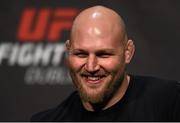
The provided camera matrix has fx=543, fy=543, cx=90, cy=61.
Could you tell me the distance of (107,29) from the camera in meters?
1.23

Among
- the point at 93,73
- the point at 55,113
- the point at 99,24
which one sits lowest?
the point at 55,113

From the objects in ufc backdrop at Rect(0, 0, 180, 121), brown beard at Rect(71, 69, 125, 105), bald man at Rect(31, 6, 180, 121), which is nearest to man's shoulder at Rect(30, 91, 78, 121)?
bald man at Rect(31, 6, 180, 121)

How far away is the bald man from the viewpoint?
47.2 inches

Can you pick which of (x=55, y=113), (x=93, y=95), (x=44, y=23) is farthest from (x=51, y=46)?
(x=93, y=95)

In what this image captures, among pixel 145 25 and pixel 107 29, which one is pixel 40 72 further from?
pixel 107 29

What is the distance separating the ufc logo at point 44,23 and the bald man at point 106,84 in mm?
945

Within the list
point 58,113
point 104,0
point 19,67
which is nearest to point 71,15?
point 104,0

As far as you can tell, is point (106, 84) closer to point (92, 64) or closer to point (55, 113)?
point (92, 64)

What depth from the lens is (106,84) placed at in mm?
1213

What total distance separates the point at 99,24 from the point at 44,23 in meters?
1.10

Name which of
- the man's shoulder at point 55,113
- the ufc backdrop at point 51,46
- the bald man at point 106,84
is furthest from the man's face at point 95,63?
the ufc backdrop at point 51,46

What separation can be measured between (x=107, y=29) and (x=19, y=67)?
3.48 feet

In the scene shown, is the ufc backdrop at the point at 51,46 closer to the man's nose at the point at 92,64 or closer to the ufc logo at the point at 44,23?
the ufc logo at the point at 44,23

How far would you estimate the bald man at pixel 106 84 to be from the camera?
1.20 m
